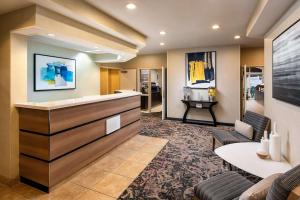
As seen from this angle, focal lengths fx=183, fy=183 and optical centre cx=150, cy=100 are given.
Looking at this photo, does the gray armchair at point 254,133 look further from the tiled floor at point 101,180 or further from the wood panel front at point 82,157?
the wood panel front at point 82,157

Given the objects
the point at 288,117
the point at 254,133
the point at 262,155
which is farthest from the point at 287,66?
the point at 254,133

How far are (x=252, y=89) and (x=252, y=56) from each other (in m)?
1.26

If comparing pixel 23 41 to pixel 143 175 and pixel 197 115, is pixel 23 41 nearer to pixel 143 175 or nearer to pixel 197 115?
pixel 143 175

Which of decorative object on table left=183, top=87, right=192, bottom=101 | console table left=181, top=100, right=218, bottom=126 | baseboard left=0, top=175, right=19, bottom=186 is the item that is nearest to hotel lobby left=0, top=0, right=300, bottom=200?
baseboard left=0, top=175, right=19, bottom=186

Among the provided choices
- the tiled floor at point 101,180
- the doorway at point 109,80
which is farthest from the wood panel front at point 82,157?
the doorway at point 109,80

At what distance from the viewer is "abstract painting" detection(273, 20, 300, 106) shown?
2.01 meters

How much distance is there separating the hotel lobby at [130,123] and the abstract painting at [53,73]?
3 cm

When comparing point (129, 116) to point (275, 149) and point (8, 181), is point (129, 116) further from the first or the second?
point (275, 149)

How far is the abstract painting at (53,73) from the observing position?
473 cm

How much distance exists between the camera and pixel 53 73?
16.9 feet

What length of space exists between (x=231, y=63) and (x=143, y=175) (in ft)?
15.8

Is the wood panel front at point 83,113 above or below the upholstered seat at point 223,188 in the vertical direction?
above

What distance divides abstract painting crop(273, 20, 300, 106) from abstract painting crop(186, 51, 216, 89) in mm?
3363

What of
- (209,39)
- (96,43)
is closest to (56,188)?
(96,43)
